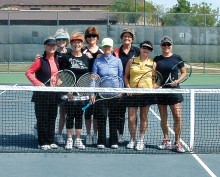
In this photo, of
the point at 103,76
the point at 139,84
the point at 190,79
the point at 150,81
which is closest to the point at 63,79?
the point at 103,76

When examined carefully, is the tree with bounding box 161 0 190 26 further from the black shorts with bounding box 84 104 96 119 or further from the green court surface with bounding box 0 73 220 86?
the black shorts with bounding box 84 104 96 119

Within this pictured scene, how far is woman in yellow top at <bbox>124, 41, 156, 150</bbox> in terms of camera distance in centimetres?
769

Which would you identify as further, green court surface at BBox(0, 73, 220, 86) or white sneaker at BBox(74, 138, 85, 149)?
green court surface at BBox(0, 73, 220, 86)

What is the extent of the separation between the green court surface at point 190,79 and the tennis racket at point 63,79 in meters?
10.8

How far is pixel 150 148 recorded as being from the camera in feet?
26.3

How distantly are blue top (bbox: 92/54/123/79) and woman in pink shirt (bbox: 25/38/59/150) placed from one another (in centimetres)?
57

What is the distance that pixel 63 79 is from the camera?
307 inches

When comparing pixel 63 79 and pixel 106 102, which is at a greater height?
pixel 63 79

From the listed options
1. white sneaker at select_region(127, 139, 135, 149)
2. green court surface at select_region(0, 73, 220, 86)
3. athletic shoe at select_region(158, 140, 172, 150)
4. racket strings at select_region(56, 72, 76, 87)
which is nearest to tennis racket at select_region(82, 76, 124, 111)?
racket strings at select_region(56, 72, 76, 87)

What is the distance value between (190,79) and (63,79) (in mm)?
13626
